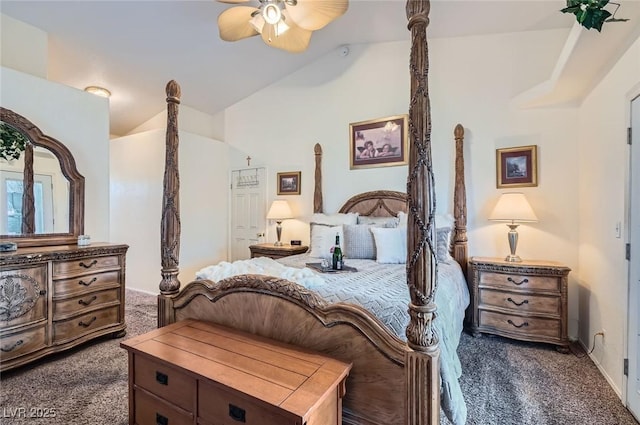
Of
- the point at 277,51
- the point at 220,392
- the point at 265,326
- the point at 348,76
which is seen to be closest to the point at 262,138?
the point at 277,51

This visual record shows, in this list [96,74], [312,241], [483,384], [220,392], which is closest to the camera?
[220,392]

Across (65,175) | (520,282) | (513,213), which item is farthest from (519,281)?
(65,175)

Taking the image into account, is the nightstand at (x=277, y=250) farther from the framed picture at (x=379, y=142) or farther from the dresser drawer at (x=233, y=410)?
the dresser drawer at (x=233, y=410)

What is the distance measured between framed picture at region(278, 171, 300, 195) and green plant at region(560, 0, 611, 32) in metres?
3.33

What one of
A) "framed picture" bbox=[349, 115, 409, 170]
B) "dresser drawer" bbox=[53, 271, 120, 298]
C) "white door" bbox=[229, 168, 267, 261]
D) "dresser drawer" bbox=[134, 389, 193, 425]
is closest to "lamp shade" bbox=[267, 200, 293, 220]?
"white door" bbox=[229, 168, 267, 261]

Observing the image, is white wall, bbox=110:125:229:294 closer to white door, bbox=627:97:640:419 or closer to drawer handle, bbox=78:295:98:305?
drawer handle, bbox=78:295:98:305

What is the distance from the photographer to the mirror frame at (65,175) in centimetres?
275

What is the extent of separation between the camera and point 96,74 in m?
3.75

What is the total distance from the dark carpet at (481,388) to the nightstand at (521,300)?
5.7 inches

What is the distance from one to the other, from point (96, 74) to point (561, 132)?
17.5 feet

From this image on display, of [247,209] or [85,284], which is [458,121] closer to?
[247,209]

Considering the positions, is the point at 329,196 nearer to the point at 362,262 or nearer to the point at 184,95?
the point at 362,262

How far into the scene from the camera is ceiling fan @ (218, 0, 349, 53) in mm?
2268

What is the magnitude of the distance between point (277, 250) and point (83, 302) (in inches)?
81.4
